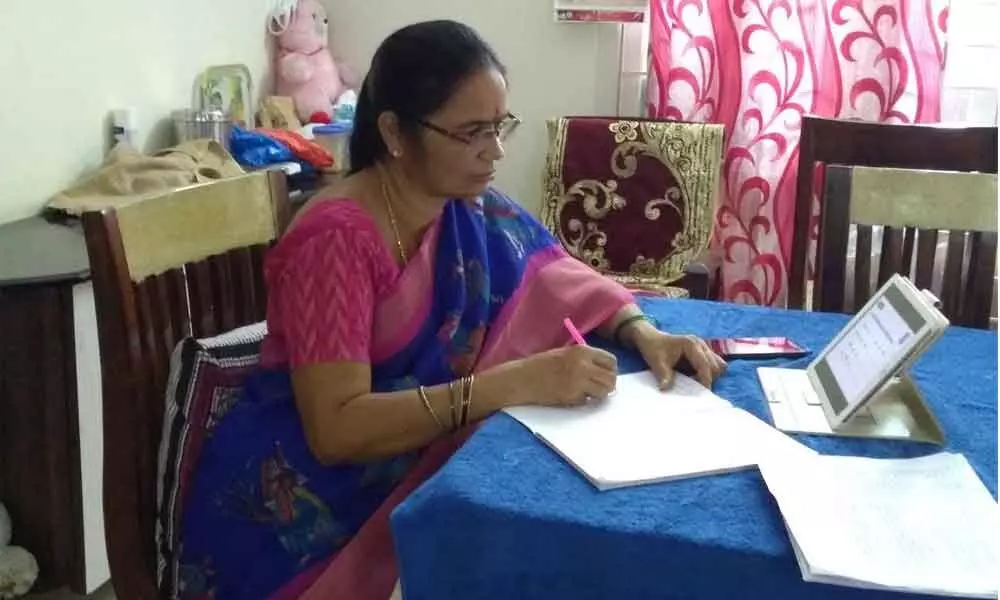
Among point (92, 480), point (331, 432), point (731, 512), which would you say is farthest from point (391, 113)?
point (92, 480)

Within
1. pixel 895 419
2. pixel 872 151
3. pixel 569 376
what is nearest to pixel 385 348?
pixel 569 376

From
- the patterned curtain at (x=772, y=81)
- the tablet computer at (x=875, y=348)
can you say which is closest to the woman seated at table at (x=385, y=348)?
the tablet computer at (x=875, y=348)

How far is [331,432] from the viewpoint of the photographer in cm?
120

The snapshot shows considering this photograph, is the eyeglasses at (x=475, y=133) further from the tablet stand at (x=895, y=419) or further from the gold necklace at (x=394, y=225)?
the tablet stand at (x=895, y=419)

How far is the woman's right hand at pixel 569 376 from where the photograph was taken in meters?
1.17

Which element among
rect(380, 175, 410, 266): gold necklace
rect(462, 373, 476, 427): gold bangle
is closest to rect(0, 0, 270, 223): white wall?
rect(380, 175, 410, 266): gold necklace

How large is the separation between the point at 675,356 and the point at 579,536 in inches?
17.9

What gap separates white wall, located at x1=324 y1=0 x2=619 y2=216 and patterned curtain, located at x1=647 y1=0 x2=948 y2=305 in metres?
0.19

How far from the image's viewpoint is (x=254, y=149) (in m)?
2.56

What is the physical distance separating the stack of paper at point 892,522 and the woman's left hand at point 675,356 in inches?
9.5

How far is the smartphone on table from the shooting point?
1375mm

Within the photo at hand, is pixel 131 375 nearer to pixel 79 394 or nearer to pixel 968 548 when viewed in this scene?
pixel 79 394

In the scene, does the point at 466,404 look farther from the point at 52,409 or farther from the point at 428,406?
the point at 52,409

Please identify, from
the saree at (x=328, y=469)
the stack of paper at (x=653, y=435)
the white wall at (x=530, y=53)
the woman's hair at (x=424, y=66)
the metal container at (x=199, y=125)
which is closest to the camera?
the stack of paper at (x=653, y=435)
